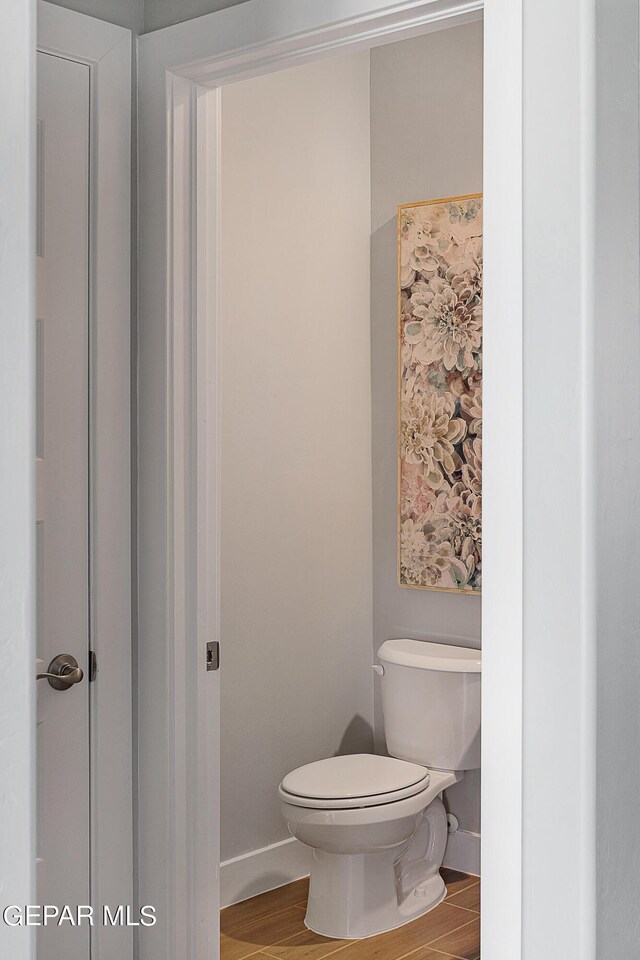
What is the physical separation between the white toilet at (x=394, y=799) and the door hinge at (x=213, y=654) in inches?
30.0

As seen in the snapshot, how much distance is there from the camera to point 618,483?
118 cm

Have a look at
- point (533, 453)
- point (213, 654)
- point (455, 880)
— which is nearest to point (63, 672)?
point (213, 654)

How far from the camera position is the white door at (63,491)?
178 centimetres

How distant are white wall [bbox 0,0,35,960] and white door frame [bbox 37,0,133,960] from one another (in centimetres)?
109

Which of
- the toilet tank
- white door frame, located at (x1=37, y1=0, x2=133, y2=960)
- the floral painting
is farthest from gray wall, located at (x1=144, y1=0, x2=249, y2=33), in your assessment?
the toilet tank

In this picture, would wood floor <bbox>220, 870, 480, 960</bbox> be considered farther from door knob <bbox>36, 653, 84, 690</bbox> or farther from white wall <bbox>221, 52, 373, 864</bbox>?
door knob <bbox>36, 653, 84, 690</bbox>

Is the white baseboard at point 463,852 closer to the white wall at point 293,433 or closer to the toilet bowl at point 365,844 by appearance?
the toilet bowl at point 365,844

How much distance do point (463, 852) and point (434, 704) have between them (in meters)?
0.55

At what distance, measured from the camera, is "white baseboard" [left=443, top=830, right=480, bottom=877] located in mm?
2990

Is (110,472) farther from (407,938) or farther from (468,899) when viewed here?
(468,899)

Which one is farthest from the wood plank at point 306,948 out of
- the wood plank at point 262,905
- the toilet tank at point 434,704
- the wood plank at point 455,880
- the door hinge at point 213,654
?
the door hinge at point 213,654

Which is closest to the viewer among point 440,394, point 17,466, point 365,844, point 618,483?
point 17,466

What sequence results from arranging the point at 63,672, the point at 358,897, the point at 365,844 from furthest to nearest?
the point at 358,897, the point at 365,844, the point at 63,672

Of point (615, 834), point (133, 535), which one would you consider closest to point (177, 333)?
point (133, 535)
